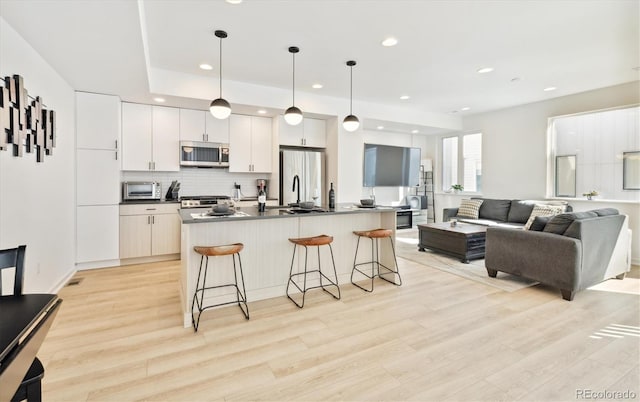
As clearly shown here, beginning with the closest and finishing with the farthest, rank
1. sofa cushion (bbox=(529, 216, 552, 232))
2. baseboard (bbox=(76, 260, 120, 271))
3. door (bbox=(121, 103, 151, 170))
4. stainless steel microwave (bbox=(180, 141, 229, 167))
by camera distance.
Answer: sofa cushion (bbox=(529, 216, 552, 232)), baseboard (bbox=(76, 260, 120, 271)), door (bbox=(121, 103, 151, 170)), stainless steel microwave (bbox=(180, 141, 229, 167))

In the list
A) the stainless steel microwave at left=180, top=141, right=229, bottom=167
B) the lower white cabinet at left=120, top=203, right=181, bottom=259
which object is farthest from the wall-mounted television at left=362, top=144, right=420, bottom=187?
the lower white cabinet at left=120, top=203, right=181, bottom=259

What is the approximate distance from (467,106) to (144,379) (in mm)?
6829

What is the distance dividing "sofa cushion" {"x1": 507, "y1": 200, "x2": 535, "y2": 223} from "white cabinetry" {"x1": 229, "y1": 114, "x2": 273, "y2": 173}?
465cm

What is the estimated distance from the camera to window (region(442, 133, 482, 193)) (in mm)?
7429

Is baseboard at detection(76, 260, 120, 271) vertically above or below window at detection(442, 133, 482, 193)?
below

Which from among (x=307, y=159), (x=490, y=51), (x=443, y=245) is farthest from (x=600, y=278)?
(x=307, y=159)

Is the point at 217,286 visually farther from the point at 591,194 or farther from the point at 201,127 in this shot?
the point at 591,194

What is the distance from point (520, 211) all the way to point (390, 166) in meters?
2.94

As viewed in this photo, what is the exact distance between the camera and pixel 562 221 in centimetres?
353

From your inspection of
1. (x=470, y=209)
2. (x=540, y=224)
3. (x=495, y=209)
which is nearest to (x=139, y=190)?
(x=540, y=224)

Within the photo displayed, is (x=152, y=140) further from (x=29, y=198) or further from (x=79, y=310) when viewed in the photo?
(x=79, y=310)

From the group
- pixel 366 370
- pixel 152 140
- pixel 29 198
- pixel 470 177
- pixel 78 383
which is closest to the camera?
pixel 78 383

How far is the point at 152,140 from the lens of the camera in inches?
195

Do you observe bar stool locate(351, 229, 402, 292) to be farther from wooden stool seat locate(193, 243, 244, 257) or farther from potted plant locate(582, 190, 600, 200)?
potted plant locate(582, 190, 600, 200)
